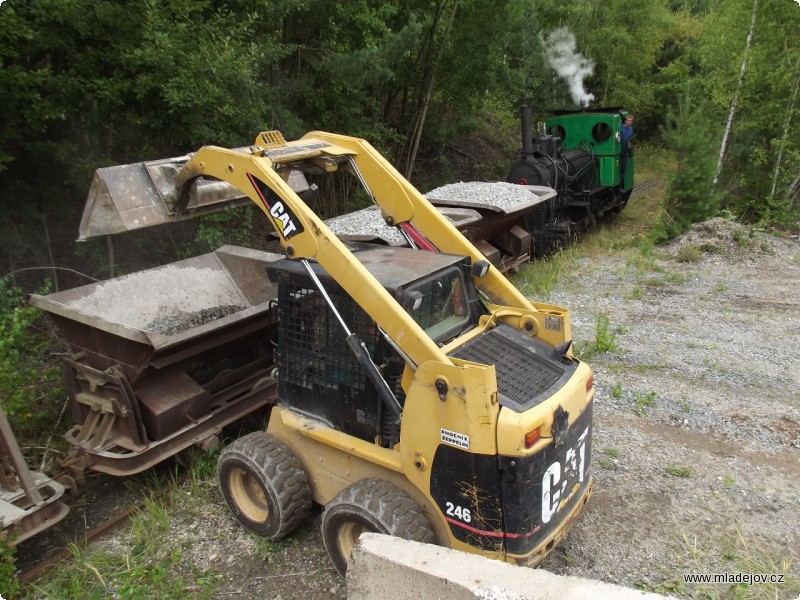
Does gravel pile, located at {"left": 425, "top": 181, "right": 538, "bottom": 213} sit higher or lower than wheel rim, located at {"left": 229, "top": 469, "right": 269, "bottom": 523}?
higher

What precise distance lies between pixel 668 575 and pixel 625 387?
7.96ft

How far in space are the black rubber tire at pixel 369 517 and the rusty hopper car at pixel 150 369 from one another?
1580mm

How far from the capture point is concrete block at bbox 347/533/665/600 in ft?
6.86

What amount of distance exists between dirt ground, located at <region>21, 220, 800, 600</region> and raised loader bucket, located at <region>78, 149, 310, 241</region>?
6.36 feet

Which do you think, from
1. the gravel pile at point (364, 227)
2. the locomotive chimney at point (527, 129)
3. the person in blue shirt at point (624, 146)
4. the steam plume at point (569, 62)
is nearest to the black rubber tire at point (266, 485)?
the gravel pile at point (364, 227)

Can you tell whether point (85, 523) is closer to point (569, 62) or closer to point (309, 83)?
point (309, 83)

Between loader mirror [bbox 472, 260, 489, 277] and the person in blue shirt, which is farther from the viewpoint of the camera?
the person in blue shirt

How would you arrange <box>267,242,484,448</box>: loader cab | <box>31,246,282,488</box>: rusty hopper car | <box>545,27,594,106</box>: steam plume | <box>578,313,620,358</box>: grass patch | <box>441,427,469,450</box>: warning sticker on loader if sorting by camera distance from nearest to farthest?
<box>441,427,469,450</box>: warning sticker on loader → <box>267,242,484,448</box>: loader cab → <box>31,246,282,488</box>: rusty hopper car → <box>578,313,620,358</box>: grass patch → <box>545,27,594,106</box>: steam plume

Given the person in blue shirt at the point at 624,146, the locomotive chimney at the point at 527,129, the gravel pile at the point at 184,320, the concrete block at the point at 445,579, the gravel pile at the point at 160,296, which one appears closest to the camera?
the concrete block at the point at 445,579

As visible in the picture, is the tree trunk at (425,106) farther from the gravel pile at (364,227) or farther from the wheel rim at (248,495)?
the wheel rim at (248,495)

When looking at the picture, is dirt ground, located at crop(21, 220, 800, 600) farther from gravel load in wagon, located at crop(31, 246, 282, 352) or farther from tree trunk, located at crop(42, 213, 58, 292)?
tree trunk, located at crop(42, 213, 58, 292)

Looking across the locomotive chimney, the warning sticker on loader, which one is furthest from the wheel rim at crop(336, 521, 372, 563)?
the locomotive chimney

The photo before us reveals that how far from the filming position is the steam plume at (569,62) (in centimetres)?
1845

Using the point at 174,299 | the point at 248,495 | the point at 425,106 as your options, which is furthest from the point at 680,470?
the point at 425,106
